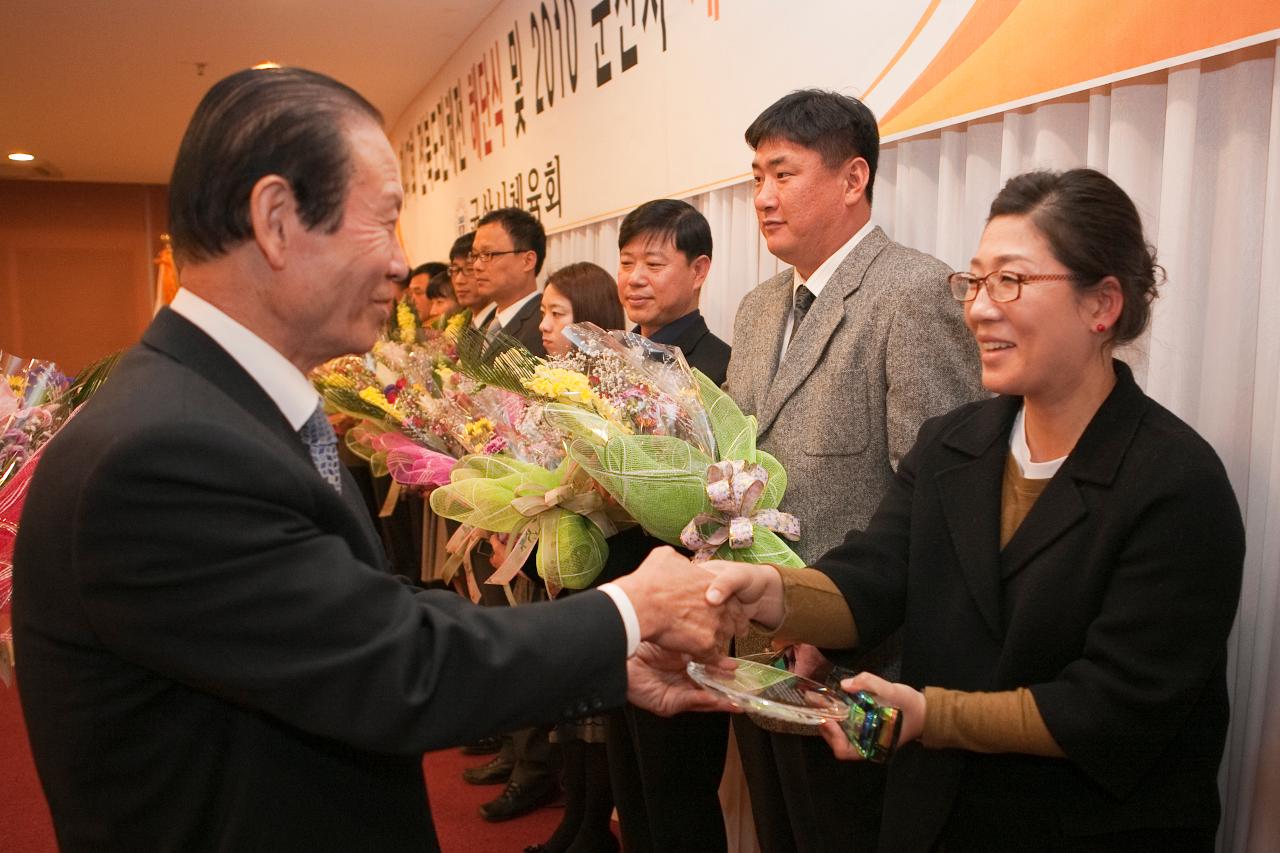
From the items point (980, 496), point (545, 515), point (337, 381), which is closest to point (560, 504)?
point (545, 515)

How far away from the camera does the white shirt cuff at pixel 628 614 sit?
1201 millimetres

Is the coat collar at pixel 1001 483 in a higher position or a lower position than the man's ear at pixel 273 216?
lower

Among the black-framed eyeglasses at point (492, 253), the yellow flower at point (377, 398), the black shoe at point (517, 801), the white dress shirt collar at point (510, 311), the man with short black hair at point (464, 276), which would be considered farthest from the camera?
the man with short black hair at point (464, 276)

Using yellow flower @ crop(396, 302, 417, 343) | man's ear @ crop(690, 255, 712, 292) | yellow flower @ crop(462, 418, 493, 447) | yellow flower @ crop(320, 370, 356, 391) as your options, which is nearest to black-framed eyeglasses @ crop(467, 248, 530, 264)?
yellow flower @ crop(396, 302, 417, 343)

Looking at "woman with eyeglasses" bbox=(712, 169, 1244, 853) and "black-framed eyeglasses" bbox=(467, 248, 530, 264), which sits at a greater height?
"black-framed eyeglasses" bbox=(467, 248, 530, 264)

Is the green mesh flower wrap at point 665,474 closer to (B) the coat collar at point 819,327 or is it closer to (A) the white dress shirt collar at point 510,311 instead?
(B) the coat collar at point 819,327

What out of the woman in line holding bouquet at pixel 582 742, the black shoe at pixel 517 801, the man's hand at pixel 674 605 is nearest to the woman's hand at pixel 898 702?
the man's hand at pixel 674 605

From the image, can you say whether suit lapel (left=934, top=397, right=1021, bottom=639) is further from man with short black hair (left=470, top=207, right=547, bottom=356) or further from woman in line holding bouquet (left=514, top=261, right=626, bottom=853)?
man with short black hair (left=470, top=207, right=547, bottom=356)

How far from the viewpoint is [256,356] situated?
1.11m

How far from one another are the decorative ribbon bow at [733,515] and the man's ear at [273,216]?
0.97 metres

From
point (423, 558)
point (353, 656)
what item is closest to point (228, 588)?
point (353, 656)

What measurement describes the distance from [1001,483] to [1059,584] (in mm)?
210

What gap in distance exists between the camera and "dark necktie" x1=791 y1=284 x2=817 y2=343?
2238mm

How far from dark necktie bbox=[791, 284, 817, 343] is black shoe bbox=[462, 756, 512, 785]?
7.31ft
